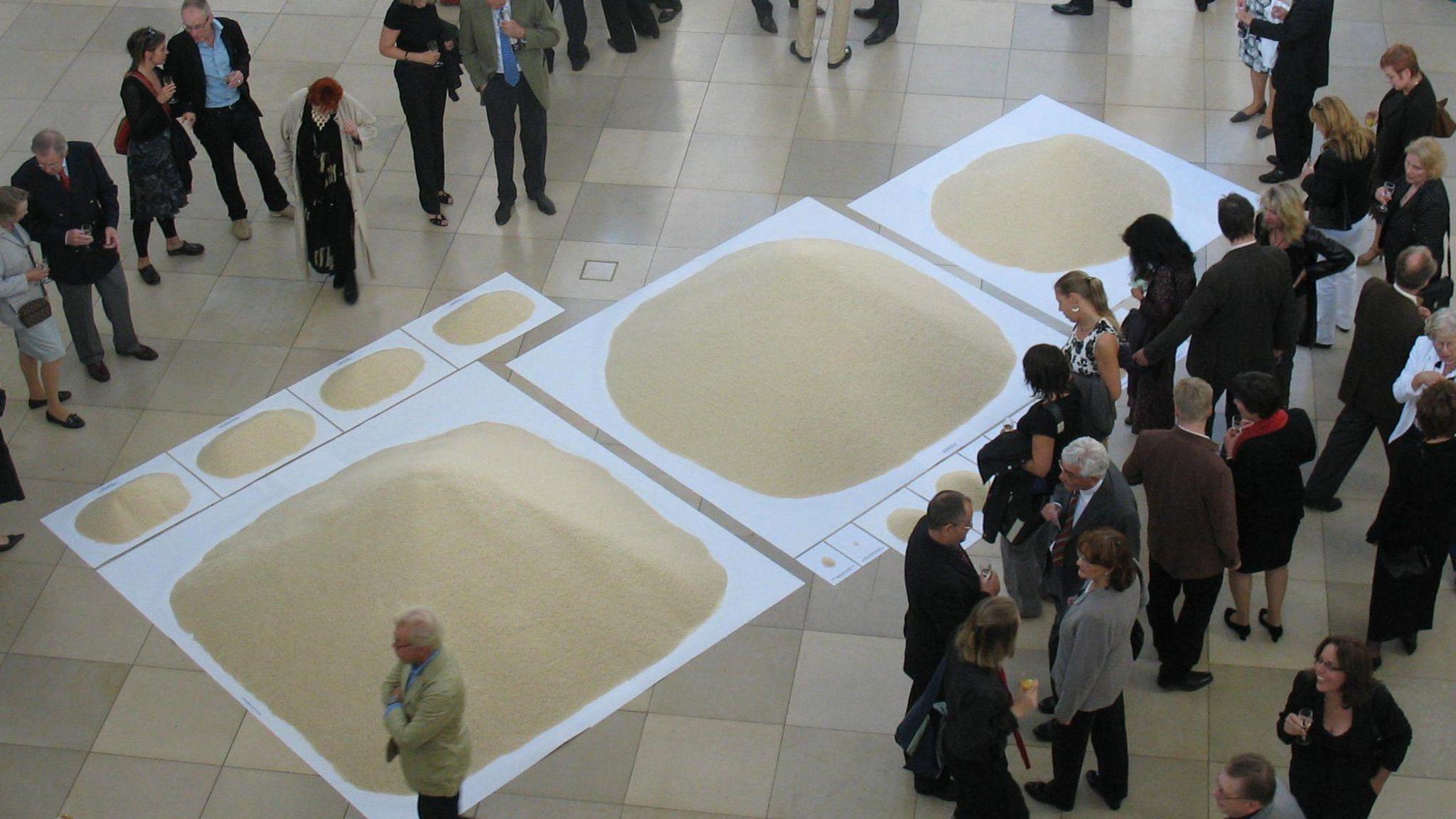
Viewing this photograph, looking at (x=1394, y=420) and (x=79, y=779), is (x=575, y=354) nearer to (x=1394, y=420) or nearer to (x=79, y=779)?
(x=79, y=779)

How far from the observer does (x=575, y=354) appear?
7.70 m

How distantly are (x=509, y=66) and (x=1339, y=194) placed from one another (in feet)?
14.1

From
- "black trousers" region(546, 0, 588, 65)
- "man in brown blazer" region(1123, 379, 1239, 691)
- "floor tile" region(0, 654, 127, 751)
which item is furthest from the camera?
"black trousers" region(546, 0, 588, 65)

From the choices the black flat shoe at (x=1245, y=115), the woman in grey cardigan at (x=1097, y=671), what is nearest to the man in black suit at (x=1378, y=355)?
the woman in grey cardigan at (x=1097, y=671)

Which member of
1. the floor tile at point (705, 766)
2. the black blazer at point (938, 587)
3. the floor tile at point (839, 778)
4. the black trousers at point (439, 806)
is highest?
the black blazer at point (938, 587)

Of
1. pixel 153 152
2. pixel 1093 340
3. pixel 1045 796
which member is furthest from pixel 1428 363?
pixel 153 152

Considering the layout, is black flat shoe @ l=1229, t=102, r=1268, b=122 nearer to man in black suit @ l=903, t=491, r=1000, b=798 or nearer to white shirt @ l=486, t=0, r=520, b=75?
white shirt @ l=486, t=0, r=520, b=75

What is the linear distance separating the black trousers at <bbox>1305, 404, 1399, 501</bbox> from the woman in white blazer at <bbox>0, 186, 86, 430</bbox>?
229 inches

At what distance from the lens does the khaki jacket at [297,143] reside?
773 centimetres

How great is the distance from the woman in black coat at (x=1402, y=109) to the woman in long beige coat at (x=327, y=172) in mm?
5097

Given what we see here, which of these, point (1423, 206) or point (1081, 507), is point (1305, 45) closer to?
point (1423, 206)

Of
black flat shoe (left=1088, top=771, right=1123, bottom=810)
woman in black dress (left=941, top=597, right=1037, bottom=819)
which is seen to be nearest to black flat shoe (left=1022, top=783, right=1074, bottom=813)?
black flat shoe (left=1088, top=771, right=1123, bottom=810)

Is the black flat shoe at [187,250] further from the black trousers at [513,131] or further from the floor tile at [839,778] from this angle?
the floor tile at [839,778]

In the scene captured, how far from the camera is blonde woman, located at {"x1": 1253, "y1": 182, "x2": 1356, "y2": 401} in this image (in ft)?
21.0
